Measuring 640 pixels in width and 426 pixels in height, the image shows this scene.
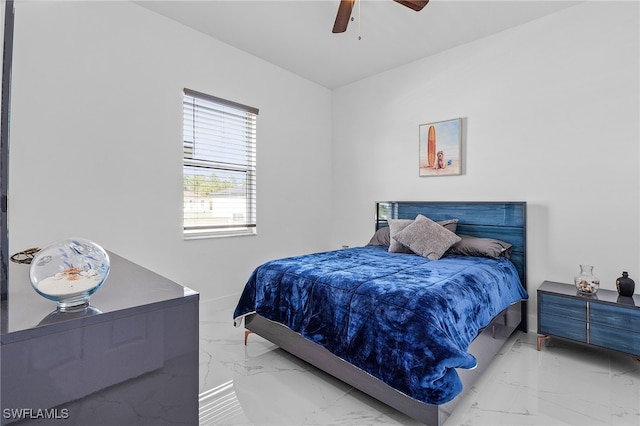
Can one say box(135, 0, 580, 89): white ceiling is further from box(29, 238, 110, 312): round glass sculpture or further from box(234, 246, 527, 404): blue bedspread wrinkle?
box(29, 238, 110, 312): round glass sculpture

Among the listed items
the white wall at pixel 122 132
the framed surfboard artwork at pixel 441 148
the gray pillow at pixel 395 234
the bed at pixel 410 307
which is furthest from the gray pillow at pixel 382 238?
the white wall at pixel 122 132

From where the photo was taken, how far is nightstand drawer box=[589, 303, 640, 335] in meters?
2.14

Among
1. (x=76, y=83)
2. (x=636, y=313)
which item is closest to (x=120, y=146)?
(x=76, y=83)

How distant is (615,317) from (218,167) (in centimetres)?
358

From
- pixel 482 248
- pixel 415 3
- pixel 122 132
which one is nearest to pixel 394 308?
pixel 482 248

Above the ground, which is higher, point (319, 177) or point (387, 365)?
point (319, 177)

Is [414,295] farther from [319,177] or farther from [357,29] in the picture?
[319,177]

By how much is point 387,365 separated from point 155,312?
1245mm

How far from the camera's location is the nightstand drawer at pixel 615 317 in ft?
7.01

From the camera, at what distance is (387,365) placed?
164 centimetres

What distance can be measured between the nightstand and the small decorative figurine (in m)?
0.04

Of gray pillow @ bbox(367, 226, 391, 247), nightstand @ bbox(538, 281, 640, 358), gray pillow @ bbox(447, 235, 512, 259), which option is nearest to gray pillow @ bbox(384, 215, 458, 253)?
gray pillow @ bbox(367, 226, 391, 247)

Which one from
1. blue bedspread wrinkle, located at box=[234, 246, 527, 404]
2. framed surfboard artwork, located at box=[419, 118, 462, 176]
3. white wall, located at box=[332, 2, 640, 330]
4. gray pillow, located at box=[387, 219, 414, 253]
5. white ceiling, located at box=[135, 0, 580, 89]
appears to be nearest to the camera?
blue bedspread wrinkle, located at box=[234, 246, 527, 404]

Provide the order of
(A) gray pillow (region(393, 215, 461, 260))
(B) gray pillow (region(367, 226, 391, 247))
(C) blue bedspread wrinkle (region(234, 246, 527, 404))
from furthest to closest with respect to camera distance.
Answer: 1. (B) gray pillow (region(367, 226, 391, 247))
2. (A) gray pillow (region(393, 215, 461, 260))
3. (C) blue bedspread wrinkle (region(234, 246, 527, 404))
